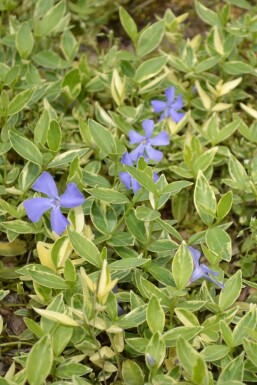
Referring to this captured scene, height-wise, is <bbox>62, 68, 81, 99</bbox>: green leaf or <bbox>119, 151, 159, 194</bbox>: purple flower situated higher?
<bbox>62, 68, 81, 99</bbox>: green leaf

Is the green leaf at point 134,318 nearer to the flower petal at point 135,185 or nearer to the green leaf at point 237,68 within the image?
the flower petal at point 135,185

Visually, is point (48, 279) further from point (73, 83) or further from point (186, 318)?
point (73, 83)

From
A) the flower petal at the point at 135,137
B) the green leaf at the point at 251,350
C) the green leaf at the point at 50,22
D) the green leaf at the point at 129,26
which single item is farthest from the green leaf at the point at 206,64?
the green leaf at the point at 251,350

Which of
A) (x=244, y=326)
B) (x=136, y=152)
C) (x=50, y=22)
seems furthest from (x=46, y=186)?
(x=50, y=22)

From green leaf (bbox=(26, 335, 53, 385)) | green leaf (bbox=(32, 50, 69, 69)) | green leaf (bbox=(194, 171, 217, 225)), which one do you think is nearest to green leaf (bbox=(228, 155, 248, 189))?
green leaf (bbox=(194, 171, 217, 225))

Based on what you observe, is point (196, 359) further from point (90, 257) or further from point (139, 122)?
point (139, 122)

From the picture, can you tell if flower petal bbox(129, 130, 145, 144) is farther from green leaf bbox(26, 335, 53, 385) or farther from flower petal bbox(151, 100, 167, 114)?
green leaf bbox(26, 335, 53, 385)

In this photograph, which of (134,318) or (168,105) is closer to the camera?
(134,318)
